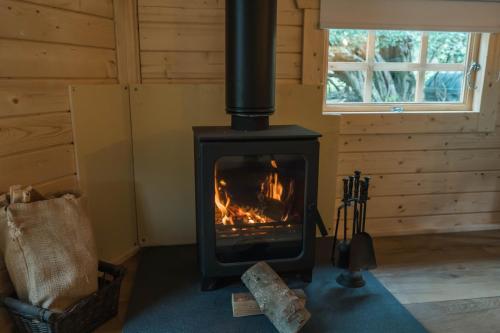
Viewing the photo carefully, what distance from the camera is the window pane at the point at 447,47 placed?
247cm

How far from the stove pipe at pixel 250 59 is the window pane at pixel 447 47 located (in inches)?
49.9

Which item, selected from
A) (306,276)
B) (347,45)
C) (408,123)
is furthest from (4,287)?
(408,123)

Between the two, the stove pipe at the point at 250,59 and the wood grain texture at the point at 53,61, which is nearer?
the wood grain texture at the point at 53,61

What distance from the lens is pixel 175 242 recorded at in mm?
2336

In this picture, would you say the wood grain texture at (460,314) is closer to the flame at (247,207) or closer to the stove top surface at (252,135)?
the flame at (247,207)

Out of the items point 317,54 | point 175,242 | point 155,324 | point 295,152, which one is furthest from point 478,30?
point 155,324

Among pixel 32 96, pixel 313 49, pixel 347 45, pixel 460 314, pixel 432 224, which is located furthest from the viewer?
pixel 432 224

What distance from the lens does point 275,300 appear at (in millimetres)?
1544

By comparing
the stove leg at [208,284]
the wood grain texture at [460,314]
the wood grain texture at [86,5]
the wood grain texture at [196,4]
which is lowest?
the wood grain texture at [460,314]

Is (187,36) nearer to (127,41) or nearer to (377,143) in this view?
(127,41)

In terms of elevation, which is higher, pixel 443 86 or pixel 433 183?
pixel 443 86

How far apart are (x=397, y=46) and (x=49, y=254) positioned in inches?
87.0

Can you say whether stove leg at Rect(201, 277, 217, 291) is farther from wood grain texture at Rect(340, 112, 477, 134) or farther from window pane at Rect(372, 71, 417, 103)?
window pane at Rect(372, 71, 417, 103)

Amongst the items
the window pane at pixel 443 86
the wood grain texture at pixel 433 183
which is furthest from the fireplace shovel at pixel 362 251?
the window pane at pixel 443 86
